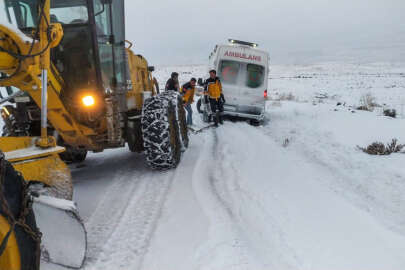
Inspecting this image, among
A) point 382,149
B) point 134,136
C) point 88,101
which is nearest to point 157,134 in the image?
point 134,136

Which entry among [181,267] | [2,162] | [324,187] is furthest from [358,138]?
[2,162]

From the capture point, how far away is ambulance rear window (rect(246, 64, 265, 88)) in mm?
11000

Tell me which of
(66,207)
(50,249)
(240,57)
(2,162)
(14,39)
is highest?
(240,57)

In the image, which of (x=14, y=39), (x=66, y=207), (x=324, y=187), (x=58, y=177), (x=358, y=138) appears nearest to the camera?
(x=66, y=207)

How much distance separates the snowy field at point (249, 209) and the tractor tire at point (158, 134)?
0.85ft

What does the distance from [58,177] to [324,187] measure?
328 cm

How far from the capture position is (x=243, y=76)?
11.1m

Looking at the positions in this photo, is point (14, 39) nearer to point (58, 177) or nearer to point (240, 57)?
point (58, 177)

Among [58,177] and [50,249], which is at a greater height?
[58,177]

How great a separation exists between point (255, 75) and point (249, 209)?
815cm

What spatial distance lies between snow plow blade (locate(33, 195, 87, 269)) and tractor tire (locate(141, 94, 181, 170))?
2289mm

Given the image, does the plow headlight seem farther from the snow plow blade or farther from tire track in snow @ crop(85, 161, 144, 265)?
the snow plow blade

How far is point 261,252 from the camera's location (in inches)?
106

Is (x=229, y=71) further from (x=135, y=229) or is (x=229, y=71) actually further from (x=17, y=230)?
(x=17, y=230)
